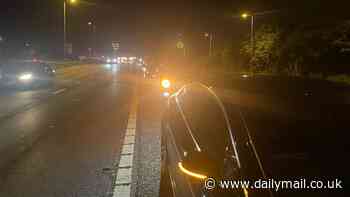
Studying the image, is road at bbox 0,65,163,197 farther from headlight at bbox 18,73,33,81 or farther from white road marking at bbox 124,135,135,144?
headlight at bbox 18,73,33,81

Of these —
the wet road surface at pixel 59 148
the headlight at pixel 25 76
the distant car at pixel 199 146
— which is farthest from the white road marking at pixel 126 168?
the headlight at pixel 25 76

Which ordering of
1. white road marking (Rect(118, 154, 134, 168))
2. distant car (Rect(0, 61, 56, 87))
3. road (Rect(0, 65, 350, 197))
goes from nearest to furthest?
road (Rect(0, 65, 350, 197)) < white road marking (Rect(118, 154, 134, 168)) < distant car (Rect(0, 61, 56, 87))

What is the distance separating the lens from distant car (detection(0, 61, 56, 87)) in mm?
27266

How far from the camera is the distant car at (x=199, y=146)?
3.45 meters

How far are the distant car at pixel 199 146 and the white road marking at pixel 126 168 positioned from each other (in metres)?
0.78

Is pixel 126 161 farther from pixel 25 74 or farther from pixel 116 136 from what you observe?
pixel 25 74

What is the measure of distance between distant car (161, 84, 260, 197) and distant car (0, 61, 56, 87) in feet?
74.0

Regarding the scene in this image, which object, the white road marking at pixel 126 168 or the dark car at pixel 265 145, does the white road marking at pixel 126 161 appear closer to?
the white road marking at pixel 126 168

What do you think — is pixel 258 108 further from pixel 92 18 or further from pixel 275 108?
pixel 92 18

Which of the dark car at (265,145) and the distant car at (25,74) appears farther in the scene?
the distant car at (25,74)

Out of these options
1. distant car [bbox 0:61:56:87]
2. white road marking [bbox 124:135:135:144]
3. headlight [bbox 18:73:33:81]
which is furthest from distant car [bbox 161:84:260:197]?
distant car [bbox 0:61:56:87]

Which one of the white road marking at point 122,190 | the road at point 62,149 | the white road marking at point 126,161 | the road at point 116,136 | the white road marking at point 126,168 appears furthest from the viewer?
the white road marking at point 126,161

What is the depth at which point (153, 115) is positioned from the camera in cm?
1439

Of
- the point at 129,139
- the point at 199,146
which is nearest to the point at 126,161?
the point at 129,139
